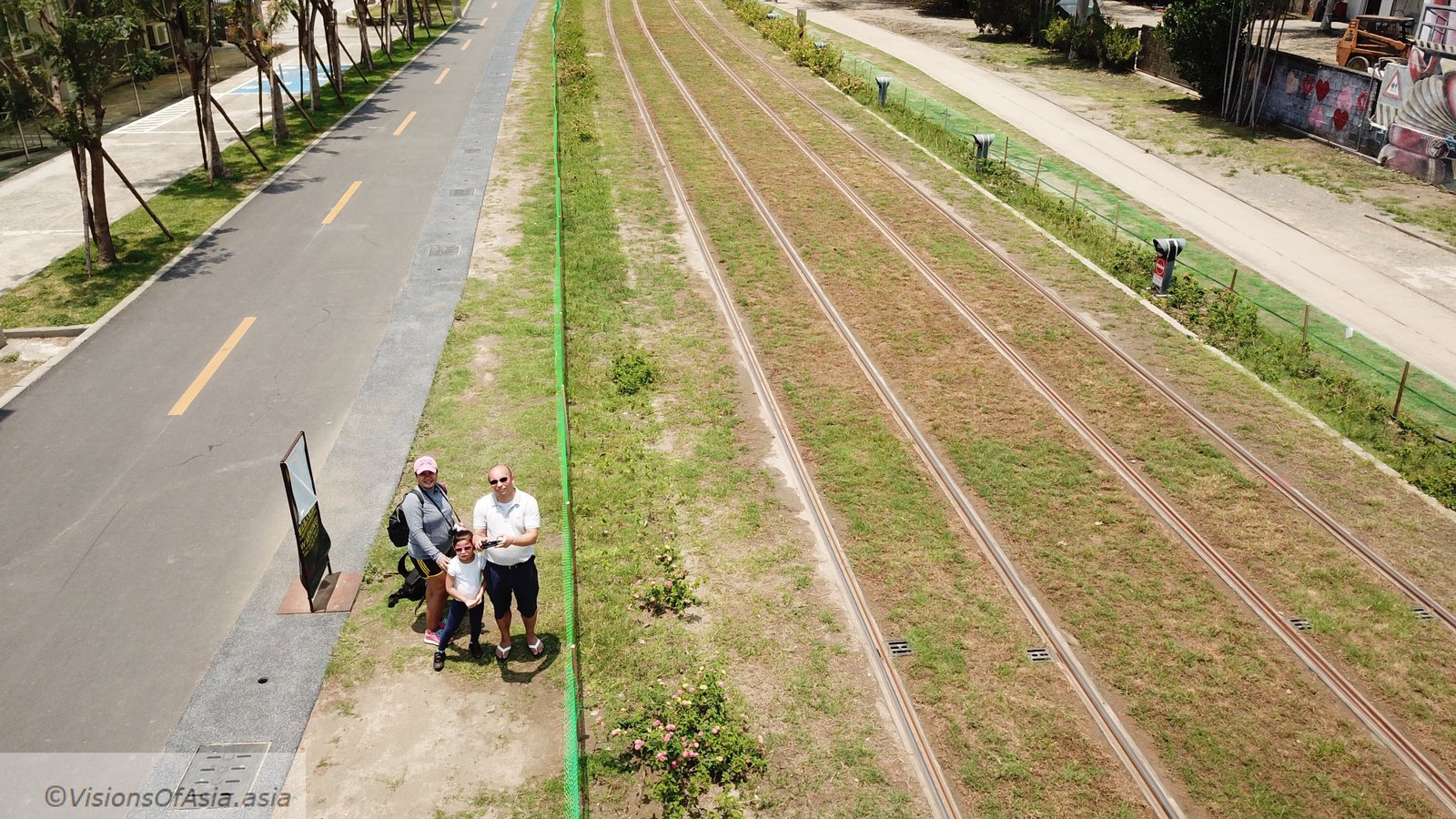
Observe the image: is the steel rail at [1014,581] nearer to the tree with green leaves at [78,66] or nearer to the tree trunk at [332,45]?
the tree with green leaves at [78,66]

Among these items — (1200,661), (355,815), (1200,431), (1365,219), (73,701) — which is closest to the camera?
(355,815)

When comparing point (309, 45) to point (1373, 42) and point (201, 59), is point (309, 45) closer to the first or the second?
point (201, 59)

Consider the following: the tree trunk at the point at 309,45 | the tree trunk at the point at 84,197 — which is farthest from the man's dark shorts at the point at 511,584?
the tree trunk at the point at 309,45

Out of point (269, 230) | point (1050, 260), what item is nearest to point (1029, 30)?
point (1050, 260)

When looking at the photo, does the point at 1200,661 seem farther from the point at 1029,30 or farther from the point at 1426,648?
the point at 1029,30

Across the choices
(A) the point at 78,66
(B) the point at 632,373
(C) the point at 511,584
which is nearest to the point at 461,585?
(C) the point at 511,584

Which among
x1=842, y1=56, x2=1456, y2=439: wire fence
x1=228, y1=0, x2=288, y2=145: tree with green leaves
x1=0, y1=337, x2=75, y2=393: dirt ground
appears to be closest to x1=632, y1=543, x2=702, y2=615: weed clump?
x1=842, y1=56, x2=1456, y2=439: wire fence

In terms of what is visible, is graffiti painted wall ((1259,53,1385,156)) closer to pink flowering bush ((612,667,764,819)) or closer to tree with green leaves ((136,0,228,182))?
pink flowering bush ((612,667,764,819))
